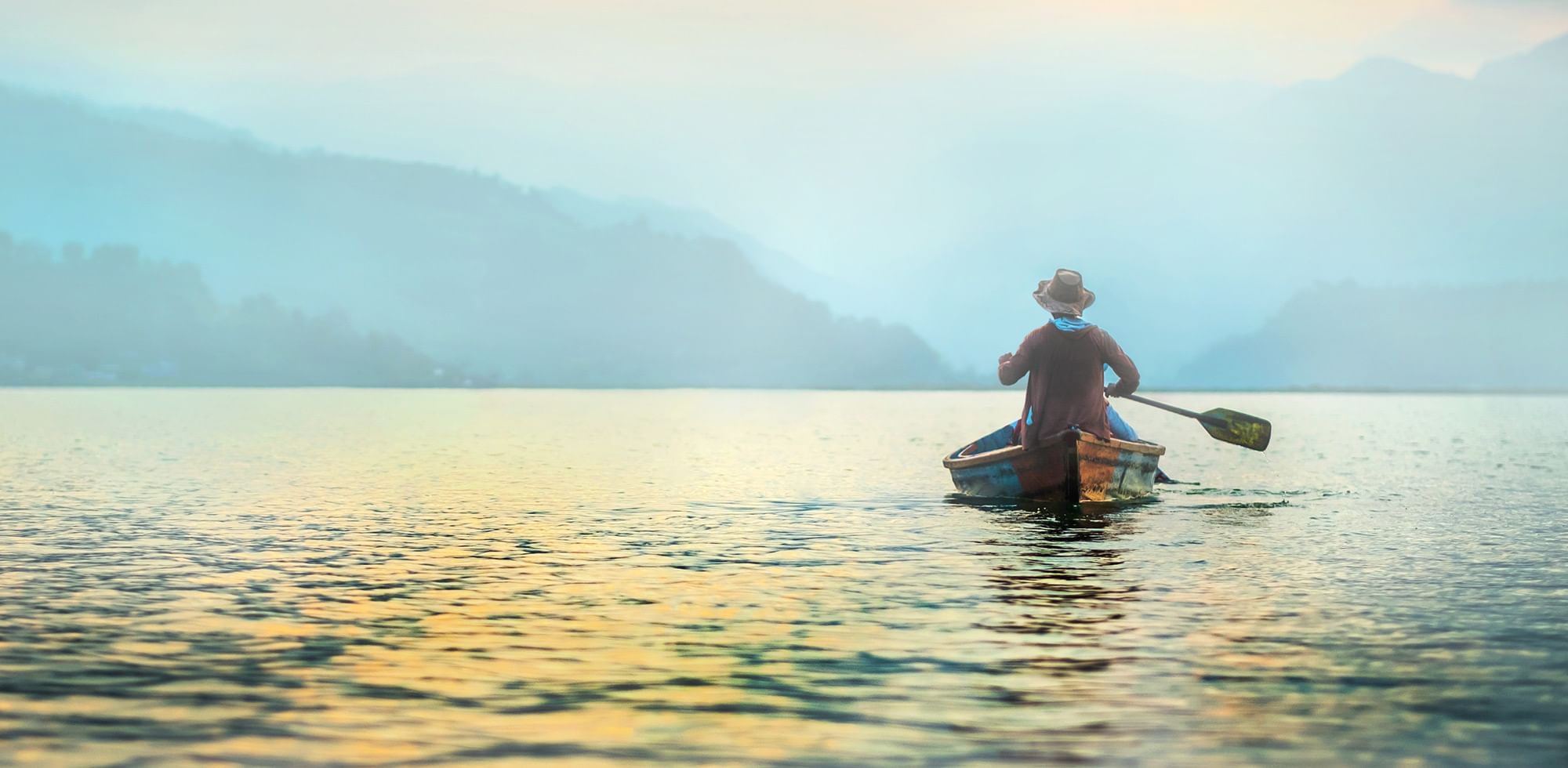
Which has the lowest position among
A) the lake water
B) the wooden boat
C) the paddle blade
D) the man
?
the lake water

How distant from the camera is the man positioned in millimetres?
25000

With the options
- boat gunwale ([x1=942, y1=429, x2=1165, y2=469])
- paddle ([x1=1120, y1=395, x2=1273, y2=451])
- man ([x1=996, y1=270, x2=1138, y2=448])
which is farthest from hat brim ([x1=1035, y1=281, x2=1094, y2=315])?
paddle ([x1=1120, y1=395, x2=1273, y2=451])

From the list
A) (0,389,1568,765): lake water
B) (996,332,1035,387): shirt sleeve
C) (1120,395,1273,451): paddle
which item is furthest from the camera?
(1120,395,1273,451): paddle

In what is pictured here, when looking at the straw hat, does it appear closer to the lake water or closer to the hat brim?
the hat brim

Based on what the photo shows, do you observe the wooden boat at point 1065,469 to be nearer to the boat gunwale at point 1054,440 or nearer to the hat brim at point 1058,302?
the boat gunwale at point 1054,440

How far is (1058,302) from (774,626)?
41.0 ft

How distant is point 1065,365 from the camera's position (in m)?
25.1

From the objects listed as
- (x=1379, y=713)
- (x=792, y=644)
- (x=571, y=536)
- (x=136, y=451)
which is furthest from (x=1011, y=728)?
(x=136, y=451)

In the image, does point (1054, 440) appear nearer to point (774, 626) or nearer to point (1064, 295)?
point (1064, 295)

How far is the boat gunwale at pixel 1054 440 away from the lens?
2525 cm

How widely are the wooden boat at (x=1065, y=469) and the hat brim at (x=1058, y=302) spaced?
184cm

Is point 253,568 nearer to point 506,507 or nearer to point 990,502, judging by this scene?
point 506,507

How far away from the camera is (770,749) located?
9156 mm

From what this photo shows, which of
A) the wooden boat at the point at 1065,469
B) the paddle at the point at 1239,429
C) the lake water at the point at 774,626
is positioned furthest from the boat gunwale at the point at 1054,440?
the paddle at the point at 1239,429
